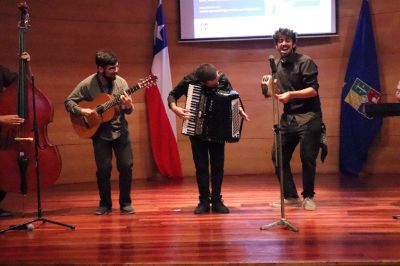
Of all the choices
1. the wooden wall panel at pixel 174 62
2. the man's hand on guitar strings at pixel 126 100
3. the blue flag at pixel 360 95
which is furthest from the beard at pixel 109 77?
the blue flag at pixel 360 95

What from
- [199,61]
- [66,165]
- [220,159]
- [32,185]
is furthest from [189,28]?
[32,185]

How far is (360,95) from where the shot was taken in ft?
22.0

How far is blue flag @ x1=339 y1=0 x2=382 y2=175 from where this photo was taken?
6660 mm

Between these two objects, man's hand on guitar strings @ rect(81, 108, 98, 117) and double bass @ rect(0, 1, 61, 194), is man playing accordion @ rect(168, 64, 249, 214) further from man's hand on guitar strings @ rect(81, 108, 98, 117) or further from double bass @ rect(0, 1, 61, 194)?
double bass @ rect(0, 1, 61, 194)

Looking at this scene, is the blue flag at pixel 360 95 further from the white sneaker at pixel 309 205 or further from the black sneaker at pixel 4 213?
the black sneaker at pixel 4 213

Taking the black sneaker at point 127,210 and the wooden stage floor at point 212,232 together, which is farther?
the black sneaker at point 127,210

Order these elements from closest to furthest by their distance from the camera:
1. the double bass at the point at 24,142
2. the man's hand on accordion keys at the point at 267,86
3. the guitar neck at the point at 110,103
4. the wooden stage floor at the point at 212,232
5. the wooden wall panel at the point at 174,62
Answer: the wooden stage floor at the point at 212,232 < the man's hand on accordion keys at the point at 267,86 < the double bass at the point at 24,142 < the guitar neck at the point at 110,103 < the wooden wall panel at the point at 174,62

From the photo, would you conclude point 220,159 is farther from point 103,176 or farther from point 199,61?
point 199,61

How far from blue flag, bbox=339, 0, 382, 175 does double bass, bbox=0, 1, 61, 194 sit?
376 cm

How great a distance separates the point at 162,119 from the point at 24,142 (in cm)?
271

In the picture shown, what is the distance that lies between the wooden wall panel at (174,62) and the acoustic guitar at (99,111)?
81.3 inches

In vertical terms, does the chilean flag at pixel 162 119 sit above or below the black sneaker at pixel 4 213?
above

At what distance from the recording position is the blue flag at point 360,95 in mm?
6660

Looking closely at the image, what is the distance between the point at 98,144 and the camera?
4727 mm
